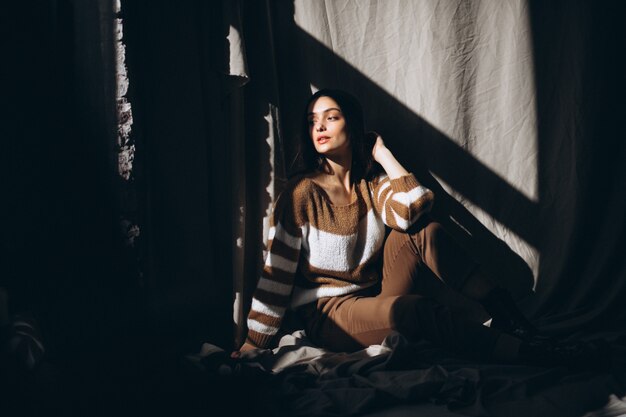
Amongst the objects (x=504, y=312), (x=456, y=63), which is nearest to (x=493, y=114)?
(x=456, y=63)

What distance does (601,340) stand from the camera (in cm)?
199

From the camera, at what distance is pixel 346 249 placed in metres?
2.24

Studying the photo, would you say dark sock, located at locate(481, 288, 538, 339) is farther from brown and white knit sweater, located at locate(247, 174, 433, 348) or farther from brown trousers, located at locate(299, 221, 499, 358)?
brown and white knit sweater, located at locate(247, 174, 433, 348)

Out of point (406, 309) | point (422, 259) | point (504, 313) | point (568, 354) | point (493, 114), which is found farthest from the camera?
point (493, 114)

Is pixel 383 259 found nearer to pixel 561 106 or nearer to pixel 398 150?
pixel 398 150

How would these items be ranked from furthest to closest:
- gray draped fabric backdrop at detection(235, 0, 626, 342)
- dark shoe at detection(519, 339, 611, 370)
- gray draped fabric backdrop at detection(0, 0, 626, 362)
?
gray draped fabric backdrop at detection(235, 0, 626, 342), gray draped fabric backdrop at detection(0, 0, 626, 362), dark shoe at detection(519, 339, 611, 370)

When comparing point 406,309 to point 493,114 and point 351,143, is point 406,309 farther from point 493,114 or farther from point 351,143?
point 493,114

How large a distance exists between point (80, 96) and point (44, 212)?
413 mm

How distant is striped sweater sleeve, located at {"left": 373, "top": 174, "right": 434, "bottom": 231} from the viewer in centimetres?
219

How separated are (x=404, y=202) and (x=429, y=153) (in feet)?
1.23

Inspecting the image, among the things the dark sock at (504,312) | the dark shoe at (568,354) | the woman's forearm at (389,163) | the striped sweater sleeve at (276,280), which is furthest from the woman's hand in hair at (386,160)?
the dark shoe at (568,354)

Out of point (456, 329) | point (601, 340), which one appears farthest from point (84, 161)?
point (601, 340)

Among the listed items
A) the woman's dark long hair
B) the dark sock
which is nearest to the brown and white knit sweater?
the woman's dark long hair

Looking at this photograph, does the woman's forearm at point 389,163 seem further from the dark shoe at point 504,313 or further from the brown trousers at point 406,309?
the dark shoe at point 504,313
